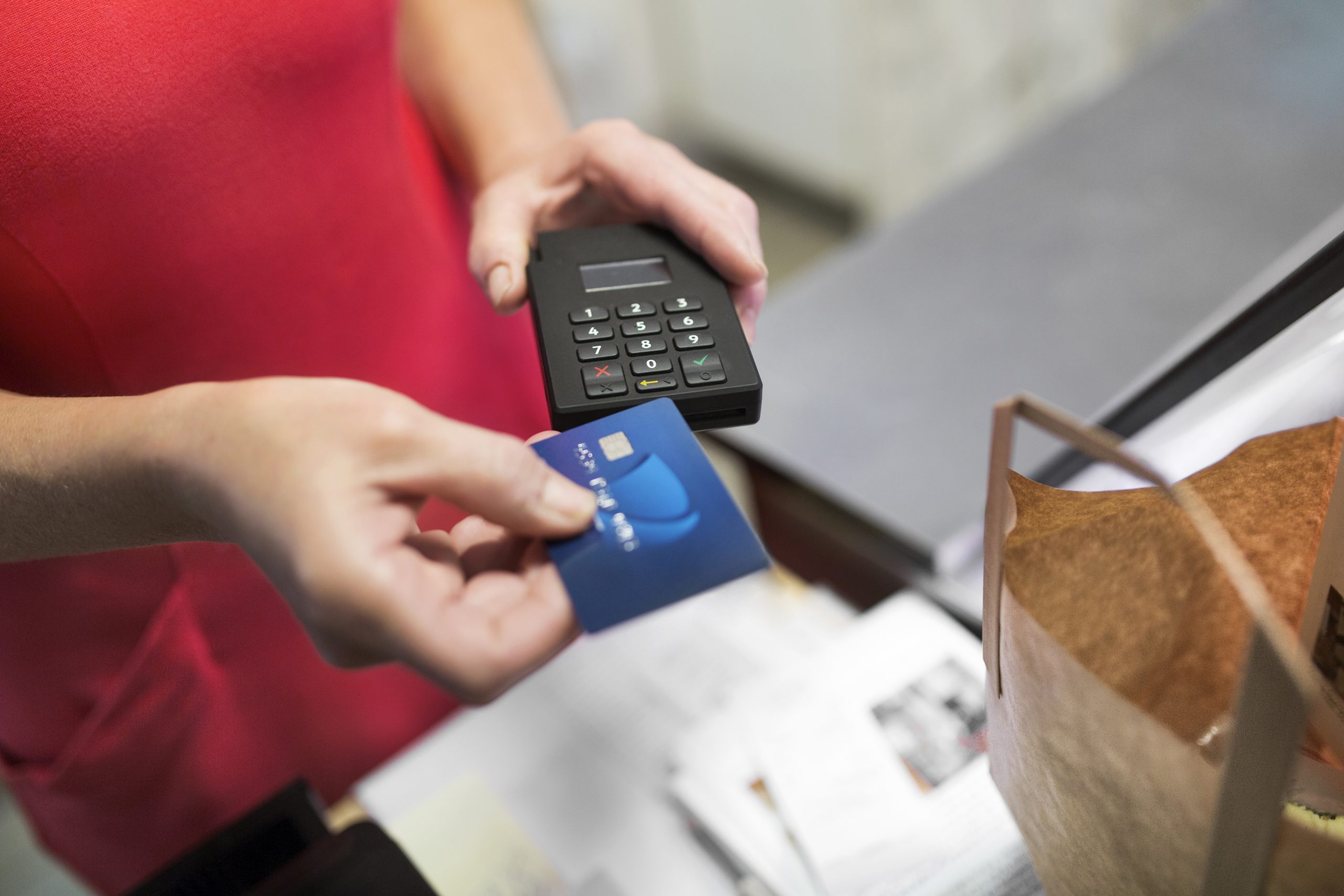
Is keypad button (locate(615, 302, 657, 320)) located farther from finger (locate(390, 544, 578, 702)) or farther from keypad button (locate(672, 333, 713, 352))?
finger (locate(390, 544, 578, 702))

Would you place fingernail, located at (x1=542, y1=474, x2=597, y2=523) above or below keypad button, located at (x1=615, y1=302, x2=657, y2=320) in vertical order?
below

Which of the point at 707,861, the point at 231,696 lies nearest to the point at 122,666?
the point at 231,696

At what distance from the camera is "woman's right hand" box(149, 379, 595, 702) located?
314 mm

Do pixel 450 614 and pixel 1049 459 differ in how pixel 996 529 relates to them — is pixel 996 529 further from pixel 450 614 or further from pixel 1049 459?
pixel 1049 459

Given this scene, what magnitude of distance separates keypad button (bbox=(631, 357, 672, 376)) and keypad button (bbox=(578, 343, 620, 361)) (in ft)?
0.04

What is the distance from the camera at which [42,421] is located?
1.36ft

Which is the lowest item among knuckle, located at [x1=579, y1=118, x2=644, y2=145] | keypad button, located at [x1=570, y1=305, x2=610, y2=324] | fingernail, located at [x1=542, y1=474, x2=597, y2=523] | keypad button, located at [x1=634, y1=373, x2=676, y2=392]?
fingernail, located at [x1=542, y1=474, x2=597, y2=523]

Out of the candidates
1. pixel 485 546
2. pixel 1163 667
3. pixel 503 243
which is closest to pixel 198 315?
pixel 503 243

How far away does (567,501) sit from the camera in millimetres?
364

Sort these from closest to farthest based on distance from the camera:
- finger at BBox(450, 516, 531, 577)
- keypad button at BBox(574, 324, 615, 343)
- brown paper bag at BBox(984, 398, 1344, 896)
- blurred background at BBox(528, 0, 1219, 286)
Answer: brown paper bag at BBox(984, 398, 1344, 896)
finger at BBox(450, 516, 531, 577)
keypad button at BBox(574, 324, 615, 343)
blurred background at BBox(528, 0, 1219, 286)

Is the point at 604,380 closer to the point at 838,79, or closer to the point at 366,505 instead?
the point at 366,505

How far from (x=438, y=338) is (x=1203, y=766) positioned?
1.75 ft

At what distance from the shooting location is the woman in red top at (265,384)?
1.09 feet

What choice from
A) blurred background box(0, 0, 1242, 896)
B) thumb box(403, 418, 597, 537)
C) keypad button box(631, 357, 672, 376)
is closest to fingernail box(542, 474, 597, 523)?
thumb box(403, 418, 597, 537)
